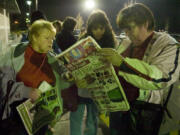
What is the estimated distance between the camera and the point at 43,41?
1917 mm

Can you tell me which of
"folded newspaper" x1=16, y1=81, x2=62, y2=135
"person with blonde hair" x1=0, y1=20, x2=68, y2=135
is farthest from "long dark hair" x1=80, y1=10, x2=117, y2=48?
"folded newspaper" x1=16, y1=81, x2=62, y2=135

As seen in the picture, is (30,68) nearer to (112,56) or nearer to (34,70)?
(34,70)

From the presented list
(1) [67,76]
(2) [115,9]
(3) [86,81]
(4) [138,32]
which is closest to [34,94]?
(1) [67,76]

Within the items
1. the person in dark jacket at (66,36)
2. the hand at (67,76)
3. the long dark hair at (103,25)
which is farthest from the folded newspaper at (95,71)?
the person in dark jacket at (66,36)

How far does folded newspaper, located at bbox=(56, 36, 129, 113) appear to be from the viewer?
1.60 metres

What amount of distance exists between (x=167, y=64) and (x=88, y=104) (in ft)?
4.27

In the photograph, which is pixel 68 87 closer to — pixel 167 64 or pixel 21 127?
pixel 21 127

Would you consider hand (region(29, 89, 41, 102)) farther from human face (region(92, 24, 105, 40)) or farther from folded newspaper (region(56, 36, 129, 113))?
human face (region(92, 24, 105, 40))

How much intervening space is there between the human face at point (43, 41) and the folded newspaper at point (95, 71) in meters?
0.31

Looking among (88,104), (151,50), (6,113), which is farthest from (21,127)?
(151,50)

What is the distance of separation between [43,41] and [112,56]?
2.46 feet

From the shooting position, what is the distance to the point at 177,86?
5.42 ft

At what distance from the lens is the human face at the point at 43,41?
1.92 metres

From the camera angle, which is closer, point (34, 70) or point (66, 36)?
point (34, 70)
